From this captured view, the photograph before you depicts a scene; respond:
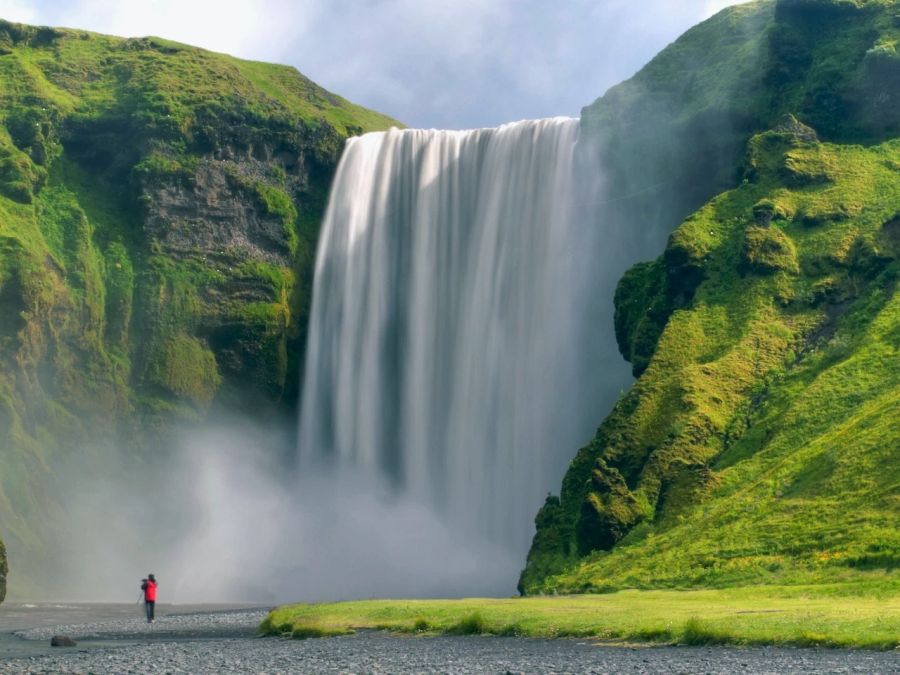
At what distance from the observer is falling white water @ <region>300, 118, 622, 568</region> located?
275ft

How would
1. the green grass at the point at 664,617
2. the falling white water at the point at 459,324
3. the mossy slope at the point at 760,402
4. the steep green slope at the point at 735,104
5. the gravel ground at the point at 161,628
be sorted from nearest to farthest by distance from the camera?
1. the green grass at the point at 664,617
2. the gravel ground at the point at 161,628
3. the mossy slope at the point at 760,402
4. the steep green slope at the point at 735,104
5. the falling white water at the point at 459,324

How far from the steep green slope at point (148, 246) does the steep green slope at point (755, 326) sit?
2702 centimetres

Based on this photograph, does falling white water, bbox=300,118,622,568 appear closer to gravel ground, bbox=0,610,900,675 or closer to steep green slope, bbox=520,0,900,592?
steep green slope, bbox=520,0,900,592

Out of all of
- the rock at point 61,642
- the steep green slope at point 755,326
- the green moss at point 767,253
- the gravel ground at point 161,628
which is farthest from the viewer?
the green moss at point 767,253

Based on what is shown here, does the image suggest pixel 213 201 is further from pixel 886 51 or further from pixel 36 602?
pixel 886 51

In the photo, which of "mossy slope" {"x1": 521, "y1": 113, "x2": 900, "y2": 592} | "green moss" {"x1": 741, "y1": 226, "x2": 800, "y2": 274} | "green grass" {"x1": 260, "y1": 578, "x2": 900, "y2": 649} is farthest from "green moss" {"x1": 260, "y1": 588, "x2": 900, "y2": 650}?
"green moss" {"x1": 741, "y1": 226, "x2": 800, "y2": 274}

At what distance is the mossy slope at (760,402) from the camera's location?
49.7m

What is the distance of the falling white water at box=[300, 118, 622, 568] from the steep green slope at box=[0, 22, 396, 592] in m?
3.92

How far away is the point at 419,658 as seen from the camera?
31656 mm

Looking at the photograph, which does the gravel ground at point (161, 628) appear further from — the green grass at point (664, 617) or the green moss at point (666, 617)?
the green grass at point (664, 617)

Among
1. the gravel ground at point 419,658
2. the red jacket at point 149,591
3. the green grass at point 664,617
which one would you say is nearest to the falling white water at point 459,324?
the red jacket at point 149,591

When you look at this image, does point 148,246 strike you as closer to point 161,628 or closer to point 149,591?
point 149,591

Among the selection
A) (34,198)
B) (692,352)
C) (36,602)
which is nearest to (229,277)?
(34,198)

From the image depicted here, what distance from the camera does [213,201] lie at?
102625 millimetres
